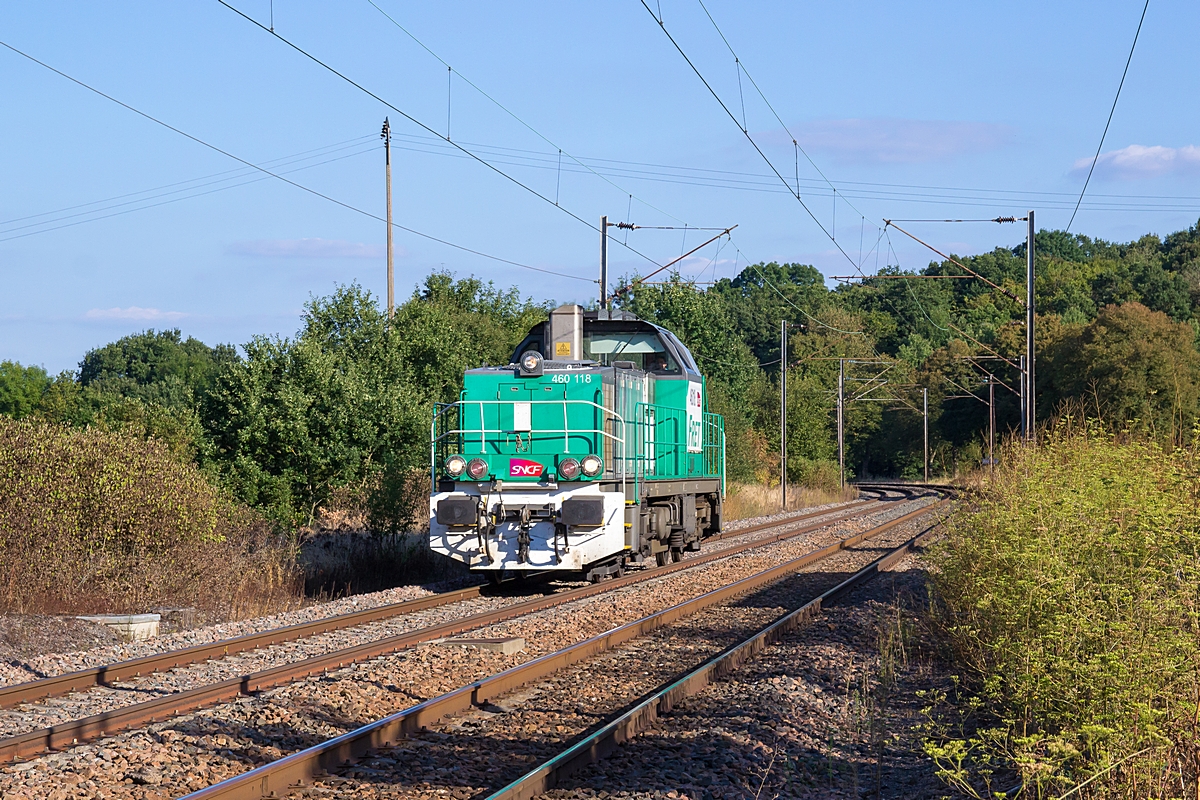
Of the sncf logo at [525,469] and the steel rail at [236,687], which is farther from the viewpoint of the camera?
the sncf logo at [525,469]

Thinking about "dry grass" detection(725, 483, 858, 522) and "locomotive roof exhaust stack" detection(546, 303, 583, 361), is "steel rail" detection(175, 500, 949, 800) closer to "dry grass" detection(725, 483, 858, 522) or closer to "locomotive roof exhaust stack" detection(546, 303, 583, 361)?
"locomotive roof exhaust stack" detection(546, 303, 583, 361)

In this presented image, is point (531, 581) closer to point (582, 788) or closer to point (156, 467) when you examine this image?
point (156, 467)

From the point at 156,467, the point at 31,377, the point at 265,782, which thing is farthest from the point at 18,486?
the point at 31,377

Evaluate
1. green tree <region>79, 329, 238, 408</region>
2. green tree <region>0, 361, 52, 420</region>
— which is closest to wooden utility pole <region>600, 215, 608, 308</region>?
green tree <region>0, 361, 52, 420</region>

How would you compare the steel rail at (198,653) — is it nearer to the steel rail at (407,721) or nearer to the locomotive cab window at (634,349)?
the steel rail at (407,721)

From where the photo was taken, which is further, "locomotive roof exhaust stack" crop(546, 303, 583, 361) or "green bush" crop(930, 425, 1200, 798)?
"locomotive roof exhaust stack" crop(546, 303, 583, 361)

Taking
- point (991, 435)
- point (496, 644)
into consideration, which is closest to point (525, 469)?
point (496, 644)

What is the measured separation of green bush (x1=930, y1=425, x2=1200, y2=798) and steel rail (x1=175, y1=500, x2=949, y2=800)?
3.13 meters

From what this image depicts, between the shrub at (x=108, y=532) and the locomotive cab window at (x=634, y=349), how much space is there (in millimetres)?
5653

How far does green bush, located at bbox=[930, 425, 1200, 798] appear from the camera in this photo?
4910 millimetres

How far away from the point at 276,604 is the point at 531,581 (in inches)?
142

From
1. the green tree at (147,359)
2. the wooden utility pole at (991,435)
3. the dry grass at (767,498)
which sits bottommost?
the dry grass at (767,498)

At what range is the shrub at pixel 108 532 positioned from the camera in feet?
43.2

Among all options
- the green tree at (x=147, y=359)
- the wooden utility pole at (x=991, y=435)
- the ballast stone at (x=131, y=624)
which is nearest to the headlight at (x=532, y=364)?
the ballast stone at (x=131, y=624)
